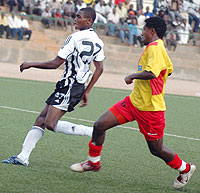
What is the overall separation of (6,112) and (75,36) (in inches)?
193

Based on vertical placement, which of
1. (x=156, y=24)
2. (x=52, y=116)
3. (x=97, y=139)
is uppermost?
(x=156, y=24)

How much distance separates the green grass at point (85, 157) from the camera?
212 inches

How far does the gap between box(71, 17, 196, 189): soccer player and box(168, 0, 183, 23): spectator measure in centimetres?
2137

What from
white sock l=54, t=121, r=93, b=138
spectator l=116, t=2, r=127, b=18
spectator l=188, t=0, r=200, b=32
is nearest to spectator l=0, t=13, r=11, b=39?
spectator l=116, t=2, r=127, b=18

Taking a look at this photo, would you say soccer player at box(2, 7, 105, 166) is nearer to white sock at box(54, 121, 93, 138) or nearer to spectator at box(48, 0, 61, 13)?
white sock at box(54, 121, 93, 138)

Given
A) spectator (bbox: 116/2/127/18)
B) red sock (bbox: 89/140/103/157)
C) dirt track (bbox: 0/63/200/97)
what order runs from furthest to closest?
spectator (bbox: 116/2/127/18)
dirt track (bbox: 0/63/200/97)
red sock (bbox: 89/140/103/157)

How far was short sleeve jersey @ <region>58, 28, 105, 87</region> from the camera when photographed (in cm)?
591

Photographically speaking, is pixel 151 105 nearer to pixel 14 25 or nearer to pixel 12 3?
pixel 14 25

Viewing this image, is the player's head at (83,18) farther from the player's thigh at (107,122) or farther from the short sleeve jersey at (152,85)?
the player's thigh at (107,122)

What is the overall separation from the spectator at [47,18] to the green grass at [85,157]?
38.9ft

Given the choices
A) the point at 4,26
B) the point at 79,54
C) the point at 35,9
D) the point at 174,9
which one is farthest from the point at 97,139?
the point at 174,9

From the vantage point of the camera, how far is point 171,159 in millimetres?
5598

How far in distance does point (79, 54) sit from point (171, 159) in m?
1.56

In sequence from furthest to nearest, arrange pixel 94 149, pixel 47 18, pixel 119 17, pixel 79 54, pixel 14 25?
1. pixel 119 17
2. pixel 47 18
3. pixel 14 25
4. pixel 79 54
5. pixel 94 149
